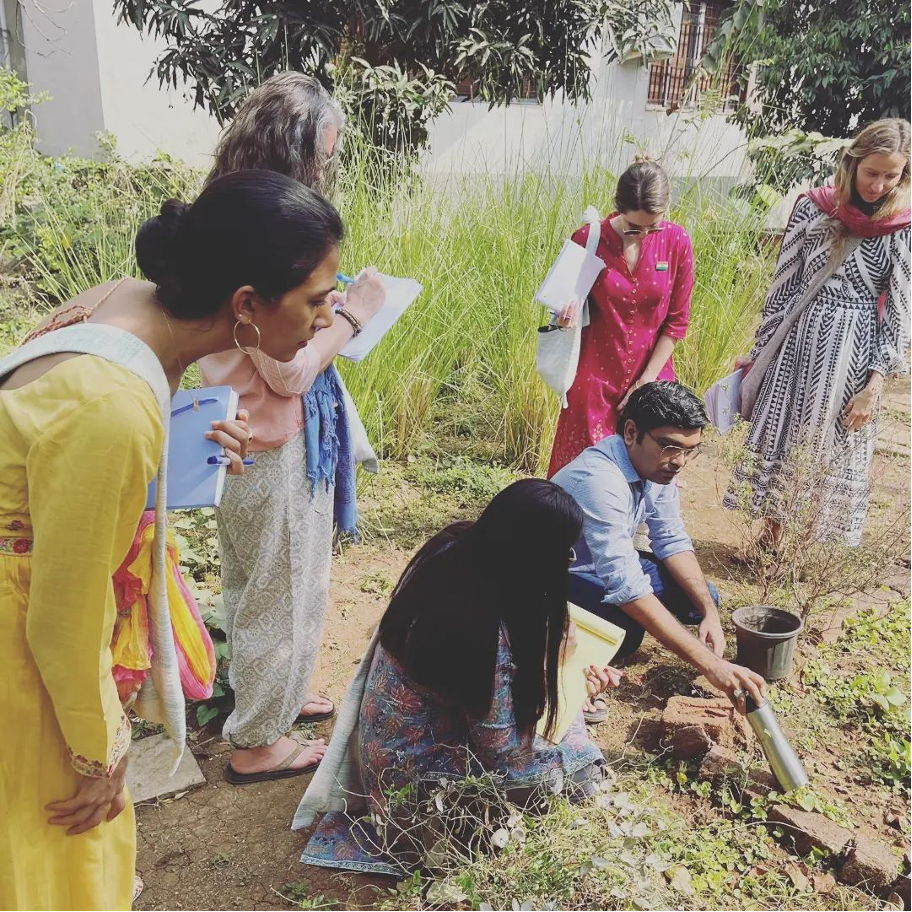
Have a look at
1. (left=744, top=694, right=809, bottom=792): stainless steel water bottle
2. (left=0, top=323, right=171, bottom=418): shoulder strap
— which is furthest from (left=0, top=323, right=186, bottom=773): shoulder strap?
(left=744, top=694, right=809, bottom=792): stainless steel water bottle

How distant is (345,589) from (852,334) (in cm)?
227

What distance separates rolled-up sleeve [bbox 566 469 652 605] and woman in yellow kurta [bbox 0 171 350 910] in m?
1.25

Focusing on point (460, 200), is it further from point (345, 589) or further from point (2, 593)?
point (2, 593)

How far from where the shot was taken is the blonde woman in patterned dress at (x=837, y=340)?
326 cm

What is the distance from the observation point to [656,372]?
343 centimetres

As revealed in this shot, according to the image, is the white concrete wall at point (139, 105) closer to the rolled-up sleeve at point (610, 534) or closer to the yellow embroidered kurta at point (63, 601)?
the rolled-up sleeve at point (610, 534)

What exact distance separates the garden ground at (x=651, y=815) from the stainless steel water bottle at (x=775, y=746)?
0.09 meters

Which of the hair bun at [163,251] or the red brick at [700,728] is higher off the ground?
the hair bun at [163,251]

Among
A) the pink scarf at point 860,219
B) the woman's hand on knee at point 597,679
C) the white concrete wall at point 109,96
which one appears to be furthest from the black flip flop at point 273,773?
the white concrete wall at point 109,96

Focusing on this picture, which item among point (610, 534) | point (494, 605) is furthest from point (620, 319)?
point (494, 605)

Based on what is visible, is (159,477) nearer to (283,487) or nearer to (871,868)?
(283,487)

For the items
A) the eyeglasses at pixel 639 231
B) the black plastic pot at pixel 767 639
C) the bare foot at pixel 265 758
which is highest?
the eyeglasses at pixel 639 231

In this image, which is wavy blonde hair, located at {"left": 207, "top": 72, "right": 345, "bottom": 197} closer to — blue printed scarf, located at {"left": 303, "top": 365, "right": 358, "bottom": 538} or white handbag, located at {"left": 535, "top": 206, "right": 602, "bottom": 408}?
blue printed scarf, located at {"left": 303, "top": 365, "right": 358, "bottom": 538}

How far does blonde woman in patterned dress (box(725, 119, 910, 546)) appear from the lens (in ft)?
10.7
